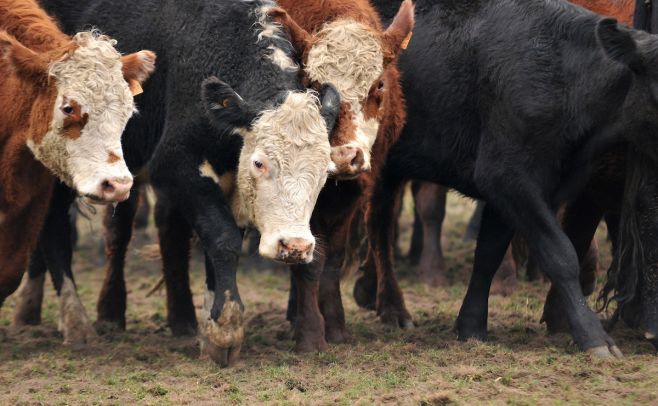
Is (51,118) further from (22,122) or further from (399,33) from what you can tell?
(399,33)

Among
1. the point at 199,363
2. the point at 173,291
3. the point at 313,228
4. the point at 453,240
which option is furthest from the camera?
the point at 453,240

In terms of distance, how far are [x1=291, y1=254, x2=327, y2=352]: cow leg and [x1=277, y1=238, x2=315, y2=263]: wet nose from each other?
34.4 inches

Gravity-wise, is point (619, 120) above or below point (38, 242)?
above

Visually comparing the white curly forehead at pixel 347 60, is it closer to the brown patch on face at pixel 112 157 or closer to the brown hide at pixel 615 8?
the brown patch on face at pixel 112 157

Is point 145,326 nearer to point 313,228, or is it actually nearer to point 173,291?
point 173,291

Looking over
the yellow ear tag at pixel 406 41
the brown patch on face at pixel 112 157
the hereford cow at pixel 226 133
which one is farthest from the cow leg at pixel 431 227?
the brown patch on face at pixel 112 157

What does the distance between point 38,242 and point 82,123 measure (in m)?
1.68

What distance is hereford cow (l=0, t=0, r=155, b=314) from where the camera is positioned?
299 inches

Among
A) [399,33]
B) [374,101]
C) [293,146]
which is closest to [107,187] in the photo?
[293,146]

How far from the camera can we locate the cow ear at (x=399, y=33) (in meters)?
Answer: 8.43

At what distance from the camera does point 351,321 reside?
31.7 feet

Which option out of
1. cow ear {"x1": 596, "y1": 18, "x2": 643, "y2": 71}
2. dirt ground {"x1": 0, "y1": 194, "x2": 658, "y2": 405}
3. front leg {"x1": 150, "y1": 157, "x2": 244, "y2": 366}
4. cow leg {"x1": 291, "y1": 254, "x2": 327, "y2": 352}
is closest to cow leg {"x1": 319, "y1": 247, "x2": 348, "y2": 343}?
dirt ground {"x1": 0, "y1": 194, "x2": 658, "y2": 405}

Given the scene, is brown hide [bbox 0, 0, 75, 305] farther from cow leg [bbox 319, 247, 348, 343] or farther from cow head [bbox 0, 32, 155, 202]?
cow leg [bbox 319, 247, 348, 343]

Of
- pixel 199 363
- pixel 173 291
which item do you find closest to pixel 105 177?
pixel 199 363
